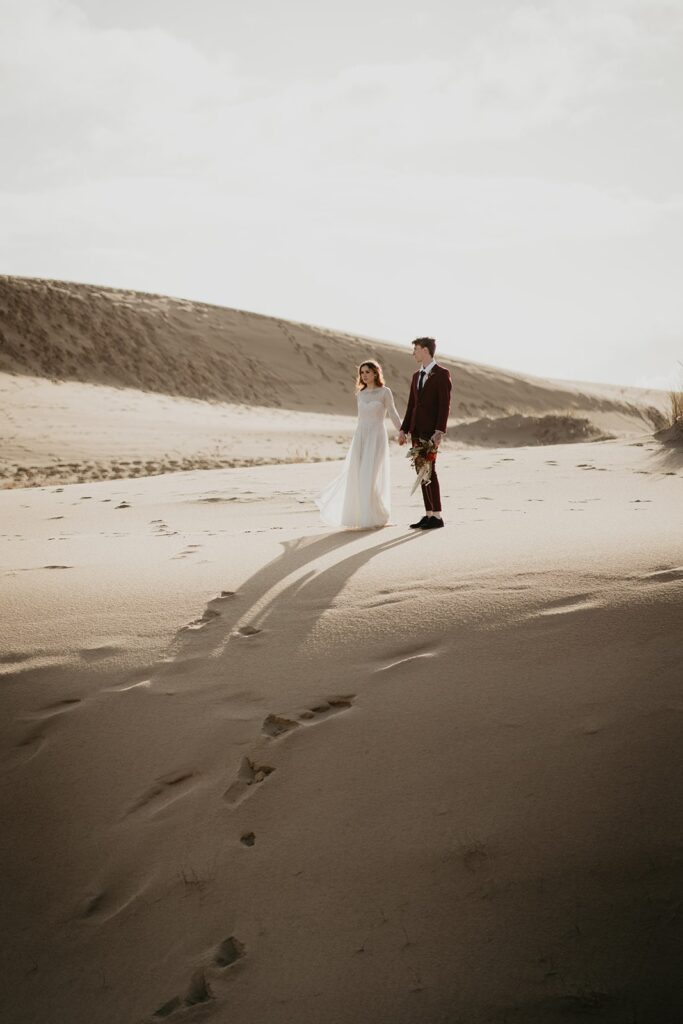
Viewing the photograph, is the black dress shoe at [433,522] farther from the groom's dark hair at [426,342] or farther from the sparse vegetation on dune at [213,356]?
the sparse vegetation on dune at [213,356]

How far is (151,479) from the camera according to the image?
11.0 metres

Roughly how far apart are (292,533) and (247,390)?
2554cm

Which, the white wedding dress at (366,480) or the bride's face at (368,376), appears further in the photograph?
the bride's face at (368,376)

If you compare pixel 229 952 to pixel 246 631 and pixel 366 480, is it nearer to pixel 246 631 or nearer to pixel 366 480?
pixel 246 631

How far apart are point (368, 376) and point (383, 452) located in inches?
27.5

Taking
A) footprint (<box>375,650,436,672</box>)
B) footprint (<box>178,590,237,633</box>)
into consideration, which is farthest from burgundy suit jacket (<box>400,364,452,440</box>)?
footprint (<box>375,650,436,672</box>)

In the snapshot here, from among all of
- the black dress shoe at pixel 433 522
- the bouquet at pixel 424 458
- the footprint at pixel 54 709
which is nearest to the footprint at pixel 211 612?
the footprint at pixel 54 709

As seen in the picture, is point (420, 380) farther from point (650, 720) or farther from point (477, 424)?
point (477, 424)

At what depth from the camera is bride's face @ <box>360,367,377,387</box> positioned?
6.80m

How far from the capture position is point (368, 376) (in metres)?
6.81

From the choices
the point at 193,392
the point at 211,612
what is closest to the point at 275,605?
the point at 211,612

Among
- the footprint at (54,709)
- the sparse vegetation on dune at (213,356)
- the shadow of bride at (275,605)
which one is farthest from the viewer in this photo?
the sparse vegetation on dune at (213,356)

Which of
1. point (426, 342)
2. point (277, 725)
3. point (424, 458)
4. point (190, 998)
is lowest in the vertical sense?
point (190, 998)

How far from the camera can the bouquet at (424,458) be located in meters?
6.21
